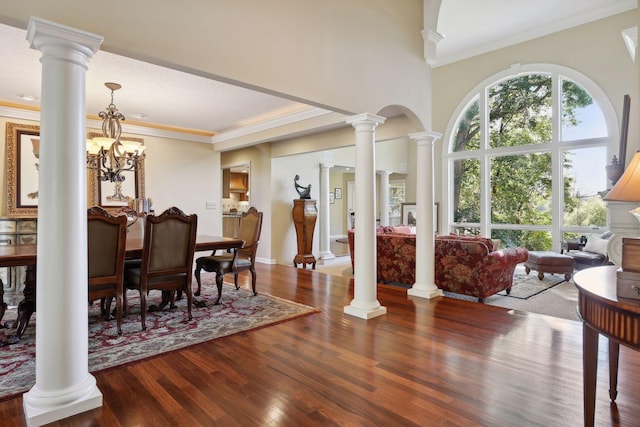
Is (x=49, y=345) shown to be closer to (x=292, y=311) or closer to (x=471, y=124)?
(x=292, y=311)

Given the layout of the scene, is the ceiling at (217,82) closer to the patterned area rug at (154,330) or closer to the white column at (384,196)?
the patterned area rug at (154,330)

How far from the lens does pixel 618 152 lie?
244 inches

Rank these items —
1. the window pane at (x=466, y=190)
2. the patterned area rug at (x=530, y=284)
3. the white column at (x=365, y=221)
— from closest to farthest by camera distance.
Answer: the white column at (x=365, y=221) → the patterned area rug at (x=530, y=284) → the window pane at (x=466, y=190)

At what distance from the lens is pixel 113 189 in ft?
18.0

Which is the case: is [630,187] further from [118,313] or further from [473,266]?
[118,313]

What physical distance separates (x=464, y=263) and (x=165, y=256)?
3362 mm

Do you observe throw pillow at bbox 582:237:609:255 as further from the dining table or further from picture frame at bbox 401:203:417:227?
the dining table

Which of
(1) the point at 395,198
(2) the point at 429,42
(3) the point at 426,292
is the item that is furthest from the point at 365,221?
(1) the point at 395,198

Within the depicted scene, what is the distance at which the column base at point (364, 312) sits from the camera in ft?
11.5

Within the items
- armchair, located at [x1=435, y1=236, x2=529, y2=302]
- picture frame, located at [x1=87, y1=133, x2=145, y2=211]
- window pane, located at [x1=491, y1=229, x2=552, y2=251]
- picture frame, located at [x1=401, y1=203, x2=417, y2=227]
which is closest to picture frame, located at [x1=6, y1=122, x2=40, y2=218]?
picture frame, located at [x1=87, y1=133, x2=145, y2=211]

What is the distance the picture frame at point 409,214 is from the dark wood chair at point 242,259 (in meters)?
5.77

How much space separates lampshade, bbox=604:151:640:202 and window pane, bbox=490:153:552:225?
6.17m

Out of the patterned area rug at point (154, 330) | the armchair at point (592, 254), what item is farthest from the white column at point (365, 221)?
the armchair at point (592, 254)

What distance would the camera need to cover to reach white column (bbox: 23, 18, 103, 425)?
5.89 ft
